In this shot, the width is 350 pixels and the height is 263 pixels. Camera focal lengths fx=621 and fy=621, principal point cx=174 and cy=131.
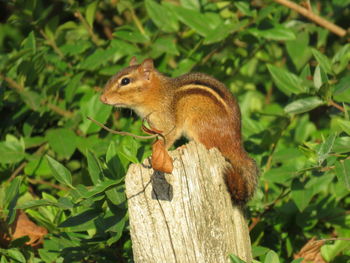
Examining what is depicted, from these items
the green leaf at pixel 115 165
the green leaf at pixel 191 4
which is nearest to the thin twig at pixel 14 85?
the green leaf at pixel 191 4

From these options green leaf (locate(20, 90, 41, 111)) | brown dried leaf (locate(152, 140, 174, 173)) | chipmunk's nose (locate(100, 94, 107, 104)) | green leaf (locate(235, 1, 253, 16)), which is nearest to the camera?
brown dried leaf (locate(152, 140, 174, 173))

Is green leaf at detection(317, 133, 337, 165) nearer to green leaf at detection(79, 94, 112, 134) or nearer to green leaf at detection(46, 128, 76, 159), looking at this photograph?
green leaf at detection(79, 94, 112, 134)

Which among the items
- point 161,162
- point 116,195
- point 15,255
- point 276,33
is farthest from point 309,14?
point 15,255

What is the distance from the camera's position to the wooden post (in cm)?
259

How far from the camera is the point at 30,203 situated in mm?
2854

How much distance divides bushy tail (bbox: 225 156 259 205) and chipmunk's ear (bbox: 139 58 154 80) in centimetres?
88

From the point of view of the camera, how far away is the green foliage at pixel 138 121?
11.4ft

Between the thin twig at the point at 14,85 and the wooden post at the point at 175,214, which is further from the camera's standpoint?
the thin twig at the point at 14,85

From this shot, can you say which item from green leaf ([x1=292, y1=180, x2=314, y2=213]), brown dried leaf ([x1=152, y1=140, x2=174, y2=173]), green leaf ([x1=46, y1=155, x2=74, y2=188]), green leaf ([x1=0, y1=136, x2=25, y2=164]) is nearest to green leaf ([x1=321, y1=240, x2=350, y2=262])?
green leaf ([x1=292, y1=180, x2=314, y2=213])

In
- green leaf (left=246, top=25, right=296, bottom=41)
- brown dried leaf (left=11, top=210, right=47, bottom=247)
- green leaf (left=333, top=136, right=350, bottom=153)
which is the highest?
green leaf (left=333, top=136, right=350, bottom=153)

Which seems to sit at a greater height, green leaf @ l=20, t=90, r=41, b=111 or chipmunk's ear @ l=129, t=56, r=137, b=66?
chipmunk's ear @ l=129, t=56, r=137, b=66

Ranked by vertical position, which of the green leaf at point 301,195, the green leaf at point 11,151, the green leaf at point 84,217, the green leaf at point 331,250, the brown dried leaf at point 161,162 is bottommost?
the green leaf at point 331,250

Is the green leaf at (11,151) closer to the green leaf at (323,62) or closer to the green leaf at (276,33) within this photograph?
the green leaf at (276,33)

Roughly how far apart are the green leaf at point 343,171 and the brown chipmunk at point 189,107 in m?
0.45
